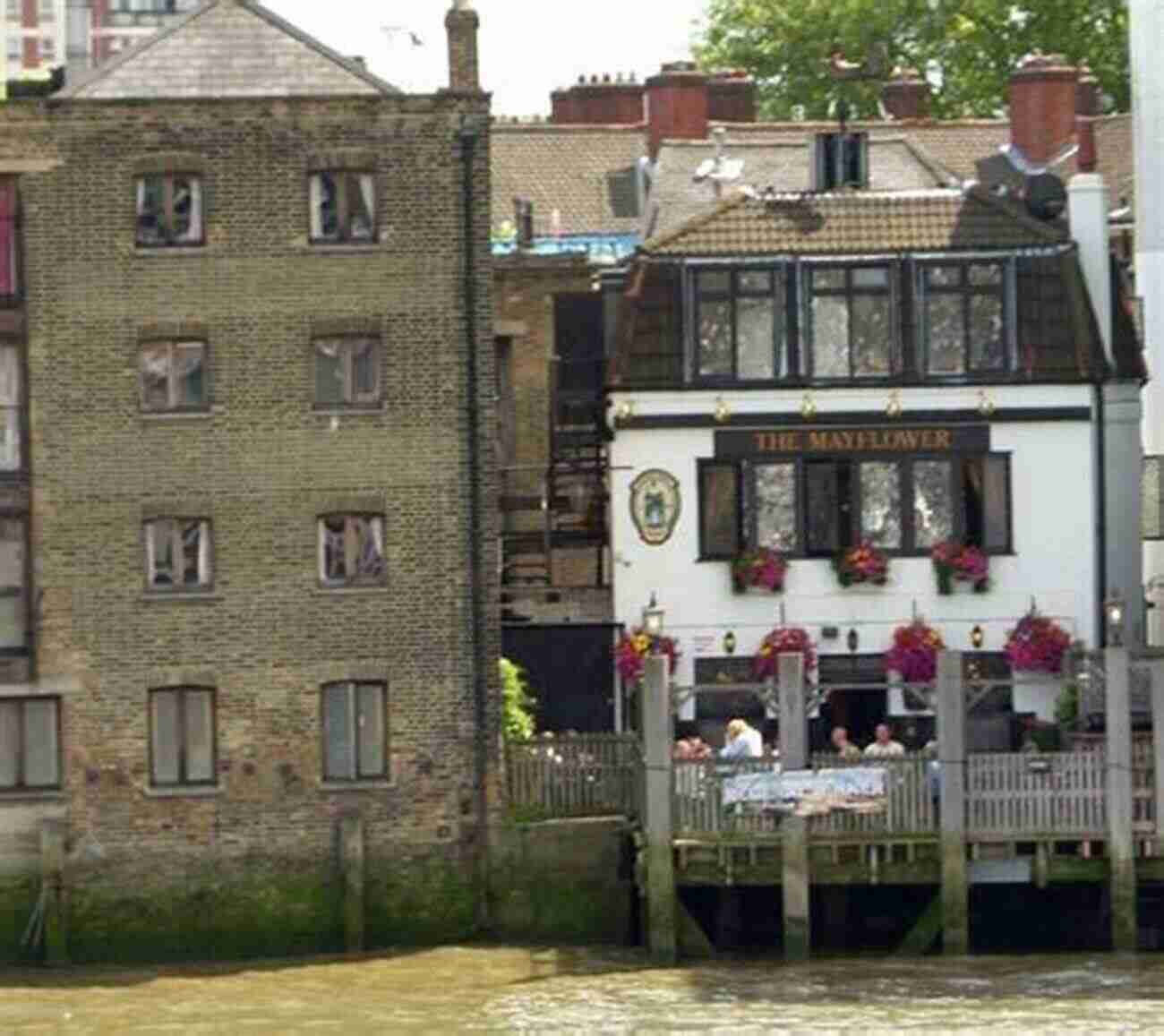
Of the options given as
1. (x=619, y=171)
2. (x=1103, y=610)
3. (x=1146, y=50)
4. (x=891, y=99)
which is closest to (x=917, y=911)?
(x=1103, y=610)

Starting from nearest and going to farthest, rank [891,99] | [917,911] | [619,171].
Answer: [917,911], [619,171], [891,99]

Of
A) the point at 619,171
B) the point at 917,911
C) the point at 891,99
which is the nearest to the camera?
the point at 917,911

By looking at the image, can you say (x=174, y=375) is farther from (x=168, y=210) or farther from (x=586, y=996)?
(x=586, y=996)

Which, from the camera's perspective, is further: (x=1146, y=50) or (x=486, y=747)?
(x=1146, y=50)

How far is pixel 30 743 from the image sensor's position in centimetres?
7588

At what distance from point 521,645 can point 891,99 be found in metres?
29.6

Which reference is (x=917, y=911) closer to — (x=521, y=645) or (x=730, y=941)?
(x=730, y=941)

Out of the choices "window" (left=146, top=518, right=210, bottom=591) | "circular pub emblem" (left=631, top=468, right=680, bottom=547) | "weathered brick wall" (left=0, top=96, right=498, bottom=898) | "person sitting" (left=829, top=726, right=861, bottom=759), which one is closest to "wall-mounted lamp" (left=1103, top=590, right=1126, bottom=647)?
"person sitting" (left=829, top=726, right=861, bottom=759)

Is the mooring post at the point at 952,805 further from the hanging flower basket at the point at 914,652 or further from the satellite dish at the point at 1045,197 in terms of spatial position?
the satellite dish at the point at 1045,197

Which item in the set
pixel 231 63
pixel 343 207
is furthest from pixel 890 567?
pixel 231 63

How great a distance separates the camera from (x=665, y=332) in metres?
81.3

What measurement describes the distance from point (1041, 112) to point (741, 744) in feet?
73.1

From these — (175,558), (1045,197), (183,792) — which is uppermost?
(1045,197)

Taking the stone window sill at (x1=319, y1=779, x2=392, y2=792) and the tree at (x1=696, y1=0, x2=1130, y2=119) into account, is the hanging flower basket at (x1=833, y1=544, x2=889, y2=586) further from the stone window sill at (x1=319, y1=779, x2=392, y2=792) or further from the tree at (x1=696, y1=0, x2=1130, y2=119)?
the tree at (x1=696, y1=0, x2=1130, y2=119)
